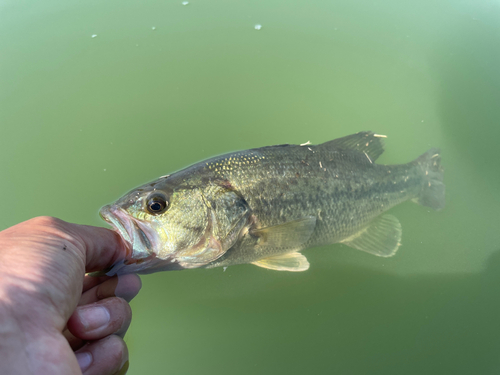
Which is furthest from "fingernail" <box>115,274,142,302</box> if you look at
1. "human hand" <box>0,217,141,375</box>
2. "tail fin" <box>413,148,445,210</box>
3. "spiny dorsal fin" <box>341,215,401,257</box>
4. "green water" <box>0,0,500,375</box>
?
"tail fin" <box>413,148,445,210</box>

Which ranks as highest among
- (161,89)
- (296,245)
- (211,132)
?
(161,89)

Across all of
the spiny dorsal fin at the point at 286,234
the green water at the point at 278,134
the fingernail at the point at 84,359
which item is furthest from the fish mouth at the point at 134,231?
the green water at the point at 278,134

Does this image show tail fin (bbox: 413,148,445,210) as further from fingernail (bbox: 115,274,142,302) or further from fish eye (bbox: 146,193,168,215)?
fingernail (bbox: 115,274,142,302)

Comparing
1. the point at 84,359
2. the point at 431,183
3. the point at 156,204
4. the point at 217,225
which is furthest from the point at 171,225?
the point at 431,183

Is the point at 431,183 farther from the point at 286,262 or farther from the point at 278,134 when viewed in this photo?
the point at 286,262

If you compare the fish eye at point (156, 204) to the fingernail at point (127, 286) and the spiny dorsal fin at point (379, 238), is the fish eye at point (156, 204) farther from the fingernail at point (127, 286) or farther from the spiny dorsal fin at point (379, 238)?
the spiny dorsal fin at point (379, 238)

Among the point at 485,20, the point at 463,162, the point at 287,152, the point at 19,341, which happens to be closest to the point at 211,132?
the point at 287,152

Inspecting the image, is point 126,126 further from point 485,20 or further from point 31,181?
point 485,20
